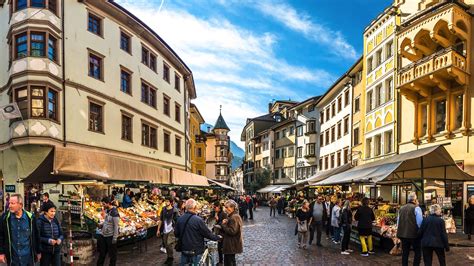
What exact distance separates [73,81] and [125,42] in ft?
22.8

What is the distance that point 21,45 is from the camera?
20.0m

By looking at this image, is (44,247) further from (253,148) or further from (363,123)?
(253,148)

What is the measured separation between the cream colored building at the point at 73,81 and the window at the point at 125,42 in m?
0.07

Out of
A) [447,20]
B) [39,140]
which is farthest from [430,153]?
[39,140]

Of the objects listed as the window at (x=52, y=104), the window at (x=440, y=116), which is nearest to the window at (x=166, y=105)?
the window at (x=52, y=104)

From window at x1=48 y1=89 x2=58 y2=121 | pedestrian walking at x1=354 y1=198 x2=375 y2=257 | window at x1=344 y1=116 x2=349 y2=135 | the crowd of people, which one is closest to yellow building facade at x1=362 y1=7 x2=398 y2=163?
window at x1=344 y1=116 x2=349 y2=135

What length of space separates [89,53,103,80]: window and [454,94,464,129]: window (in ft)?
65.1

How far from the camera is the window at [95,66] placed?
2306cm

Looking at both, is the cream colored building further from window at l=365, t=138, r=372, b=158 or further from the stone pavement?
window at l=365, t=138, r=372, b=158

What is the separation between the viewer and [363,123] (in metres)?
32.1

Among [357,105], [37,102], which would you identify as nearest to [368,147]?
[357,105]

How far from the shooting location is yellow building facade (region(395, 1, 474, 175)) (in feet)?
65.4

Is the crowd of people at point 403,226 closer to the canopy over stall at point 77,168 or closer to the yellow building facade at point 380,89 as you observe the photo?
the canopy over stall at point 77,168

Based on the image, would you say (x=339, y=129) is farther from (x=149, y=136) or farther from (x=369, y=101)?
(x=149, y=136)
